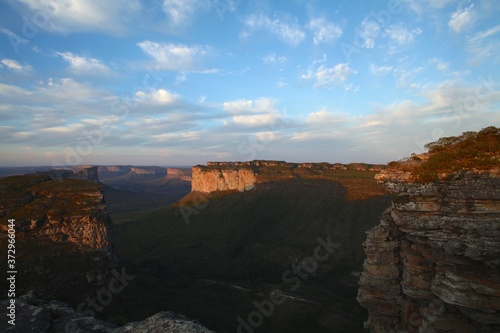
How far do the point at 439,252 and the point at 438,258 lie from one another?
1.39ft

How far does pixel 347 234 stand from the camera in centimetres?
8531

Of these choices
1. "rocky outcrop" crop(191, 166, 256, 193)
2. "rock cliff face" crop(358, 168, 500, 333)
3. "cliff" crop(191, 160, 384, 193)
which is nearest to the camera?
"rock cliff face" crop(358, 168, 500, 333)

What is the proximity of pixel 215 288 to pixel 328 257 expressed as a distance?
1286 inches

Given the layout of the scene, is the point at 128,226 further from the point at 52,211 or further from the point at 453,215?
the point at 453,215

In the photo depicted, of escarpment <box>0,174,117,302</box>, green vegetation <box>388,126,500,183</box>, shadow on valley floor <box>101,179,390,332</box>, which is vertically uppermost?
green vegetation <box>388,126,500,183</box>

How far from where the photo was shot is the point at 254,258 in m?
79.9

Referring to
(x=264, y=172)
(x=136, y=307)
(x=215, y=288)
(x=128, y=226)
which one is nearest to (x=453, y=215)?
→ (x=136, y=307)

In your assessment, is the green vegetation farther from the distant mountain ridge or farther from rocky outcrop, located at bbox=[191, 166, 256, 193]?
rocky outcrop, located at bbox=[191, 166, 256, 193]

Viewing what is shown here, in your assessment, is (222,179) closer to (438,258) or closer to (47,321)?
(438,258)

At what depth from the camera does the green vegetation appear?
1670 cm

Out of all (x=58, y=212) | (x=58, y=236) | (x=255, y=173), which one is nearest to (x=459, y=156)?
(x=58, y=236)

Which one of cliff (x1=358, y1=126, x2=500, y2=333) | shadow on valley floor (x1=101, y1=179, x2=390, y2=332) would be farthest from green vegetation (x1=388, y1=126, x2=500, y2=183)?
shadow on valley floor (x1=101, y1=179, x2=390, y2=332)

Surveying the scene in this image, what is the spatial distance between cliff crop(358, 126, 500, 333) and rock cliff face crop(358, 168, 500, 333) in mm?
42

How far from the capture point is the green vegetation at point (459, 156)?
54.8 ft
